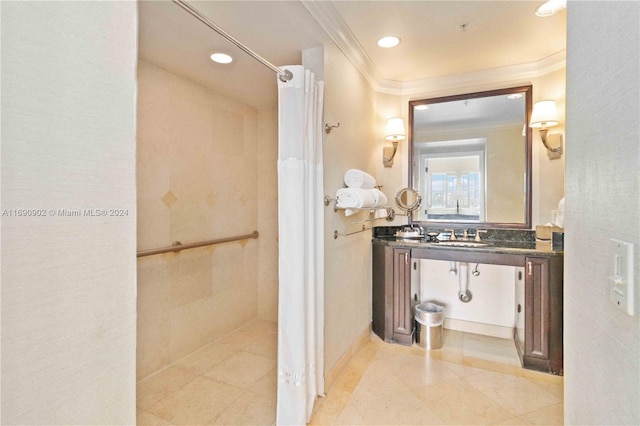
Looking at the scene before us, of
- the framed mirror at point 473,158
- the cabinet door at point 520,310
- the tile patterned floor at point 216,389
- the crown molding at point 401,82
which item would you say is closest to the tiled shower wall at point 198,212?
the tile patterned floor at point 216,389

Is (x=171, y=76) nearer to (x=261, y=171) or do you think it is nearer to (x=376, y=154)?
(x=261, y=171)

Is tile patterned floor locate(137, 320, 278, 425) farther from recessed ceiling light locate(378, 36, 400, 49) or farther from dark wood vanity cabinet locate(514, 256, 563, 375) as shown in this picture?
recessed ceiling light locate(378, 36, 400, 49)

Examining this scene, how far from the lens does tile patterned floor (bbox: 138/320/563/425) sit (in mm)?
1763

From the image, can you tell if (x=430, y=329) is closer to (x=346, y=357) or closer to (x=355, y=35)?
(x=346, y=357)

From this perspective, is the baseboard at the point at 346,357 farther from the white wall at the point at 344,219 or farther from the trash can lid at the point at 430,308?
the trash can lid at the point at 430,308

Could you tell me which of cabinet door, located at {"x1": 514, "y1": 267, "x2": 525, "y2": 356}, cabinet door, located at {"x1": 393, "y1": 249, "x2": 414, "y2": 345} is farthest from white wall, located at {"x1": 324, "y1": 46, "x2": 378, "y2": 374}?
cabinet door, located at {"x1": 514, "y1": 267, "x2": 525, "y2": 356}

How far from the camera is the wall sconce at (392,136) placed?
9.46 feet

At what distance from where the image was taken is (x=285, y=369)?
165 centimetres

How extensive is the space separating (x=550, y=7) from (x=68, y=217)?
97.0 inches

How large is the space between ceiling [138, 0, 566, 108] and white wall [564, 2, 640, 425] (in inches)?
47.9

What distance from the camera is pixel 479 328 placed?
2848mm

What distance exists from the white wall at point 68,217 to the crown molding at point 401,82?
4.59ft

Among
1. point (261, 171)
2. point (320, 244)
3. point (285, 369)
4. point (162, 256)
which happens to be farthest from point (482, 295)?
point (162, 256)

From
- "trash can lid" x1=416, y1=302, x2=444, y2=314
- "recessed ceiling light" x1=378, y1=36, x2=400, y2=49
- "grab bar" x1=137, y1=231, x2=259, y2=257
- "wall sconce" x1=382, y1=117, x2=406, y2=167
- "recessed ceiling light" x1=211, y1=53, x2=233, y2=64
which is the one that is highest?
"recessed ceiling light" x1=378, y1=36, x2=400, y2=49
